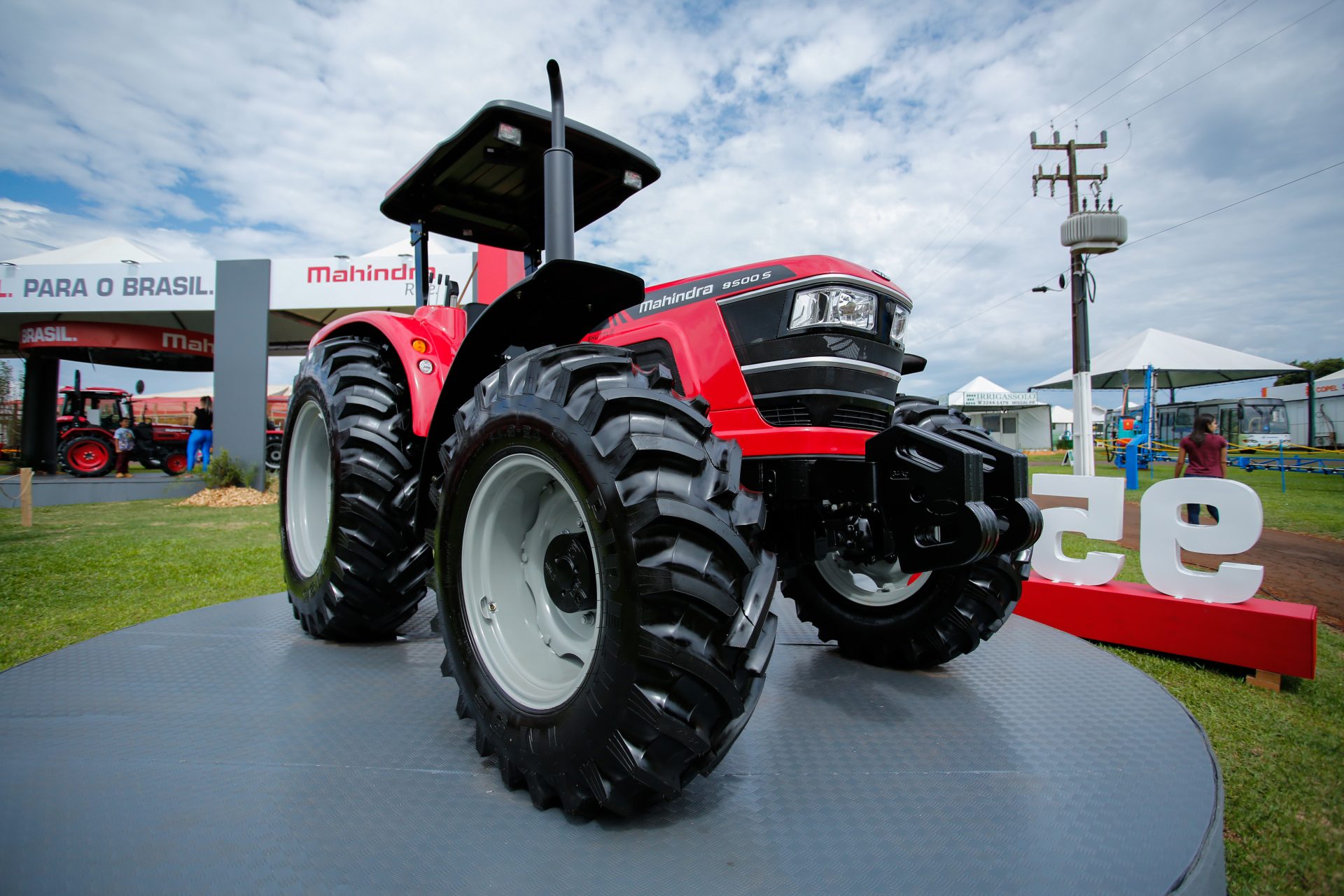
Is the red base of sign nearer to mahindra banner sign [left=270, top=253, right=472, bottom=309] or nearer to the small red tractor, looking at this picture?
mahindra banner sign [left=270, top=253, right=472, bottom=309]

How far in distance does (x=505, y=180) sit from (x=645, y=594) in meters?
2.25

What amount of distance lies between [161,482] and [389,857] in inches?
598

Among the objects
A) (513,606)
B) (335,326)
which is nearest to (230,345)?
(335,326)

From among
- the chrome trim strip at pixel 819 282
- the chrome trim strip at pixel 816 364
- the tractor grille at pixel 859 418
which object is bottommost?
the tractor grille at pixel 859 418

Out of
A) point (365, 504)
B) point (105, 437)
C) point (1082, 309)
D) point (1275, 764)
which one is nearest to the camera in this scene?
point (1275, 764)

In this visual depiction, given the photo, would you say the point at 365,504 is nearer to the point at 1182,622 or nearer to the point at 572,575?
the point at 572,575

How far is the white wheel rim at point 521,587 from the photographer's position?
1.94 m

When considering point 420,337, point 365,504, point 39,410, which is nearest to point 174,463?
point 39,410

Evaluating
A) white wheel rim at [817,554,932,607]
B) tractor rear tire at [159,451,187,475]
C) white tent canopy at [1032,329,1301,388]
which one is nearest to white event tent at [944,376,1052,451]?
white tent canopy at [1032,329,1301,388]

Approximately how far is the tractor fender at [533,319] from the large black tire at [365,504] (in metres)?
0.26

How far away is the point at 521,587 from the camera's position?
2.16 meters

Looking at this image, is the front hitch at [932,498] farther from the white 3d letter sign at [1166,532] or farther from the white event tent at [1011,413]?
the white event tent at [1011,413]

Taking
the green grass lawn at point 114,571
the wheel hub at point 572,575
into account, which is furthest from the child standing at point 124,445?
the wheel hub at point 572,575

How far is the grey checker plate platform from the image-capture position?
1.42 m
